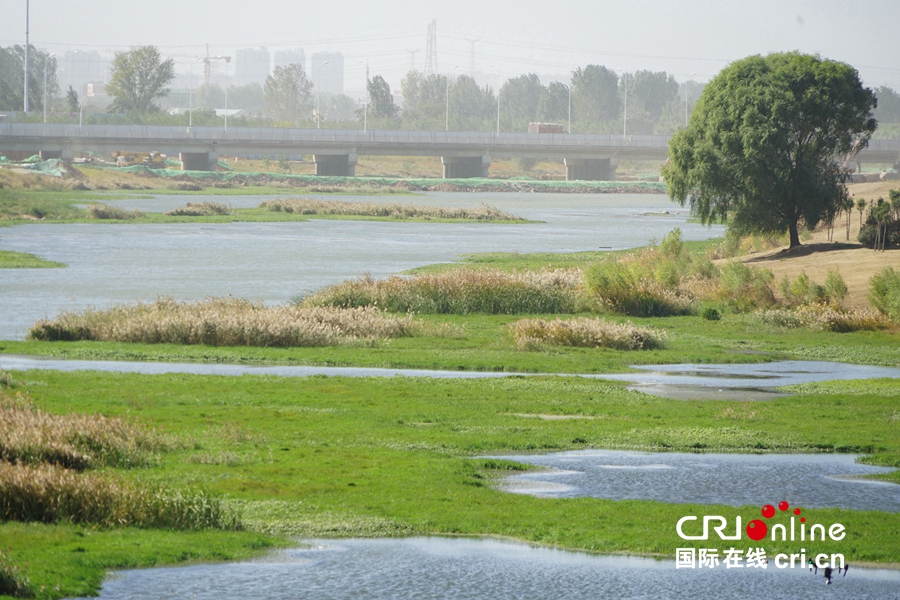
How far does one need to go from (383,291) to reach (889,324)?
16.7 metres

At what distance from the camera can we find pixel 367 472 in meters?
15.4

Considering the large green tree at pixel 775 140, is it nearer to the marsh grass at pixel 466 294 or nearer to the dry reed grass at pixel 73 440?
the marsh grass at pixel 466 294

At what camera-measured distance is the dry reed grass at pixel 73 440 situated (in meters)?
14.2

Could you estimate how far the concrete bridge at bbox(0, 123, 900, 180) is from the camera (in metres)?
135

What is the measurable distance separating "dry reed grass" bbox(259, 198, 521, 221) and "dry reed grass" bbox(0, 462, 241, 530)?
8813 centimetres

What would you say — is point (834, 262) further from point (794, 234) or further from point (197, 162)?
point (197, 162)

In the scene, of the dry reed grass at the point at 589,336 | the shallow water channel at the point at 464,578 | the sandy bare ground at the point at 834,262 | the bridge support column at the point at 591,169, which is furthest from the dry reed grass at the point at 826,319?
the bridge support column at the point at 591,169

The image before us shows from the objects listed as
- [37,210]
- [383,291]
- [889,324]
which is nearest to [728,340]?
[889,324]

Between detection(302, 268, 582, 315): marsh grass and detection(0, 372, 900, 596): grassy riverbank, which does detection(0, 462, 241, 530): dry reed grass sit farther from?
detection(302, 268, 582, 315): marsh grass

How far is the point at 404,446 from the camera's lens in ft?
57.3

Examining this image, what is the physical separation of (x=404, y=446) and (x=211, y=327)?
14.0m

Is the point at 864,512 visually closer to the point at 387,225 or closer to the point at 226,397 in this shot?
the point at 226,397

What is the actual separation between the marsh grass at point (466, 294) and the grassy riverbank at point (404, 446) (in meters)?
13.5

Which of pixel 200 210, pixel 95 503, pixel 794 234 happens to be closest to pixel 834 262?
pixel 794 234
